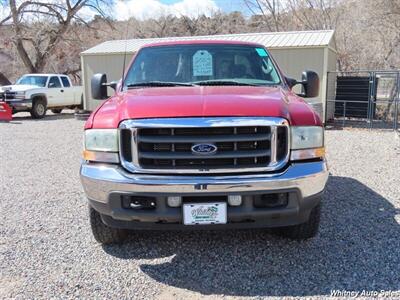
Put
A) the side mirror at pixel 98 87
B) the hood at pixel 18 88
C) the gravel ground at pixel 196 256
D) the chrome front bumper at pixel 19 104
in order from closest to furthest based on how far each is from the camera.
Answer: the gravel ground at pixel 196 256, the side mirror at pixel 98 87, the chrome front bumper at pixel 19 104, the hood at pixel 18 88

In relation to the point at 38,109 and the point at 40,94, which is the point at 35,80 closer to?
the point at 40,94

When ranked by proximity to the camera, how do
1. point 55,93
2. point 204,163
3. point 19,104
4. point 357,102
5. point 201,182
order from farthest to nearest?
point 55,93
point 19,104
point 357,102
point 204,163
point 201,182

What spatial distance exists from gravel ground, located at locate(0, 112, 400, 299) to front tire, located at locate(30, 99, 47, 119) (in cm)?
1251

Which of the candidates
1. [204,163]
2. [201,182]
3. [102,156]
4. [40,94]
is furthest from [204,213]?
[40,94]

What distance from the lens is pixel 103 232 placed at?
363 cm

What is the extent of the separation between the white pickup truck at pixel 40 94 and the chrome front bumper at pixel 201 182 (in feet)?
49.5

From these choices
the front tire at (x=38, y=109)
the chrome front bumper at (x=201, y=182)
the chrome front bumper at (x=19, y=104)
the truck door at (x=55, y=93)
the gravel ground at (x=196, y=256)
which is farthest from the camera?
the truck door at (x=55, y=93)

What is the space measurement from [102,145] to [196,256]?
1262 millimetres

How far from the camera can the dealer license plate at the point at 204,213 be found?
297cm

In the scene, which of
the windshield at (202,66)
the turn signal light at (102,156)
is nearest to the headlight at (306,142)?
the windshield at (202,66)

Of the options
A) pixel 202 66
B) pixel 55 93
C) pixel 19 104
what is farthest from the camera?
pixel 55 93

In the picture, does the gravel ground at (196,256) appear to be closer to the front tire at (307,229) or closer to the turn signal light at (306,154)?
the front tire at (307,229)

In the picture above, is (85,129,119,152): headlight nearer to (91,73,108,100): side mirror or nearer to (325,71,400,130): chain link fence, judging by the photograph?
(91,73,108,100): side mirror

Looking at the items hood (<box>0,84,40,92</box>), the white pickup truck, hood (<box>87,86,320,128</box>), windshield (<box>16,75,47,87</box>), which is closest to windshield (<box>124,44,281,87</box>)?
hood (<box>87,86,320,128</box>)
